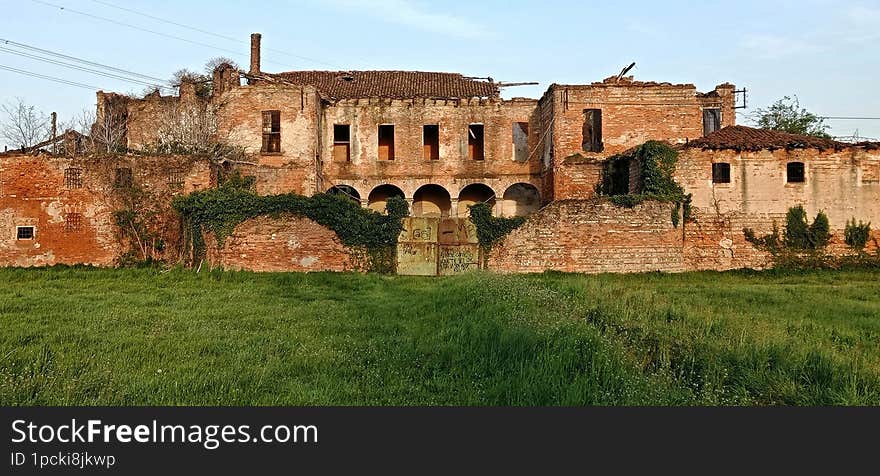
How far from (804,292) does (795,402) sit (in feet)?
31.5

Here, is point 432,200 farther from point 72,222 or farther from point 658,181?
point 72,222

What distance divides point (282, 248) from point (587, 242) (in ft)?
28.0

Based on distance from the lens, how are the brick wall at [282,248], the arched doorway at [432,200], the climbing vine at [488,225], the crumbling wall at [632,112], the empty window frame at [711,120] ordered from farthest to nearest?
the arched doorway at [432,200]
the empty window frame at [711,120]
the crumbling wall at [632,112]
the climbing vine at [488,225]
the brick wall at [282,248]

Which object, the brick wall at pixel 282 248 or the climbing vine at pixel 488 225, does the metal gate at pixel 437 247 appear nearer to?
the climbing vine at pixel 488 225

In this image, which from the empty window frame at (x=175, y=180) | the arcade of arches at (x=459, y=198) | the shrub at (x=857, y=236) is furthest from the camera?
the arcade of arches at (x=459, y=198)

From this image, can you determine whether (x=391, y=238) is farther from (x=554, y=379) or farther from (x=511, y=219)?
(x=554, y=379)

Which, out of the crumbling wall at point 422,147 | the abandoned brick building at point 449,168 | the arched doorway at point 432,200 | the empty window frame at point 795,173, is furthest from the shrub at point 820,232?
the arched doorway at point 432,200

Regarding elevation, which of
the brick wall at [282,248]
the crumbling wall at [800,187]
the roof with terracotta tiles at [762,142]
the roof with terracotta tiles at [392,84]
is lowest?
the brick wall at [282,248]

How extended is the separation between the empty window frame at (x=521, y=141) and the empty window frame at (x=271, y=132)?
32.9ft

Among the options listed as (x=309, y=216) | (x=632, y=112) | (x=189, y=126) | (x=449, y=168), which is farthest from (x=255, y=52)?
(x=632, y=112)

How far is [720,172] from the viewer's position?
59.5 ft

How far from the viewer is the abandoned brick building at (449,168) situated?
1730 centimetres

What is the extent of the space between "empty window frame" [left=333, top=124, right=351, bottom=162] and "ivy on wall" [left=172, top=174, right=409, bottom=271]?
9.82 meters

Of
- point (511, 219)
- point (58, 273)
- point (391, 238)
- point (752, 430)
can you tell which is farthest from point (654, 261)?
point (58, 273)
